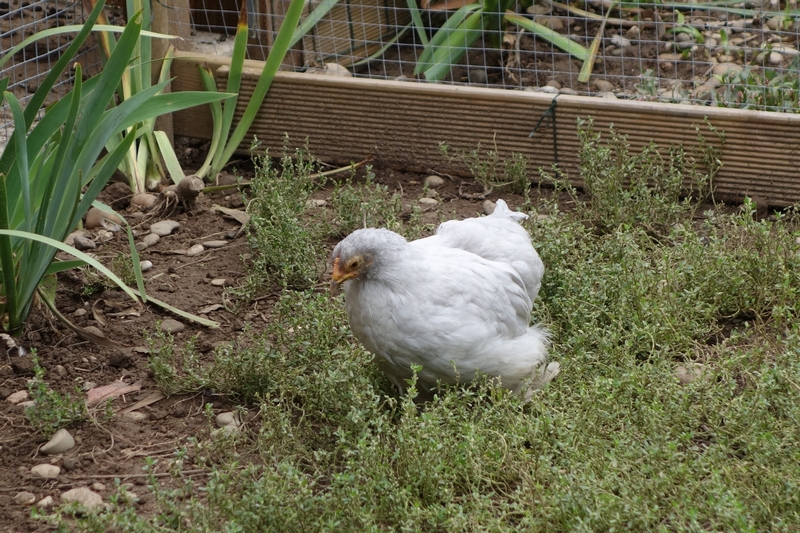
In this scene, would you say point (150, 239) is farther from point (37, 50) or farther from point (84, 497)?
point (84, 497)

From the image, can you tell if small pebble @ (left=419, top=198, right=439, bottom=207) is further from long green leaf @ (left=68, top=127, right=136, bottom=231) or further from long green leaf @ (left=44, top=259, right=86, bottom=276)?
long green leaf @ (left=44, top=259, right=86, bottom=276)

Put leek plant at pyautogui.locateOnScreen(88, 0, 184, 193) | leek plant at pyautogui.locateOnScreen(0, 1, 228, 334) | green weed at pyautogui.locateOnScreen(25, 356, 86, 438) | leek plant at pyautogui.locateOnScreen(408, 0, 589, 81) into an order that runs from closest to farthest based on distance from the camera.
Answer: green weed at pyautogui.locateOnScreen(25, 356, 86, 438) < leek plant at pyautogui.locateOnScreen(0, 1, 228, 334) < leek plant at pyautogui.locateOnScreen(88, 0, 184, 193) < leek plant at pyautogui.locateOnScreen(408, 0, 589, 81)

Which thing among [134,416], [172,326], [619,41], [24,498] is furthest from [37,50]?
[619,41]

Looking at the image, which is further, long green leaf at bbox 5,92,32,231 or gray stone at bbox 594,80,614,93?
gray stone at bbox 594,80,614,93

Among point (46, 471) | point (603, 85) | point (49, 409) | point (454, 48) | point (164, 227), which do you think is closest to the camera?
point (46, 471)

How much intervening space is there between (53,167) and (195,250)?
1.20m

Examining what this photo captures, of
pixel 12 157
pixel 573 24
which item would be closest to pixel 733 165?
pixel 573 24

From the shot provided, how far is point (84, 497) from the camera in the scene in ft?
9.20

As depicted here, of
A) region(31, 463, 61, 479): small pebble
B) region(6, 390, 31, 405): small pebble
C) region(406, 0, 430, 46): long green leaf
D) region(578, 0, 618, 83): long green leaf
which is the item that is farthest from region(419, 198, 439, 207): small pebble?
region(31, 463, 61, 479): small pebble

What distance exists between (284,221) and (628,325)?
155cm

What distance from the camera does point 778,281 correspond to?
3.70 meters

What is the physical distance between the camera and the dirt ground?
294 cm

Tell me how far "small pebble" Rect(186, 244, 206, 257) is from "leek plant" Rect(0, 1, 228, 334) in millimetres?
894

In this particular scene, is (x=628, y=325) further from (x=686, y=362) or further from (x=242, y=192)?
(x=242, y=192)
